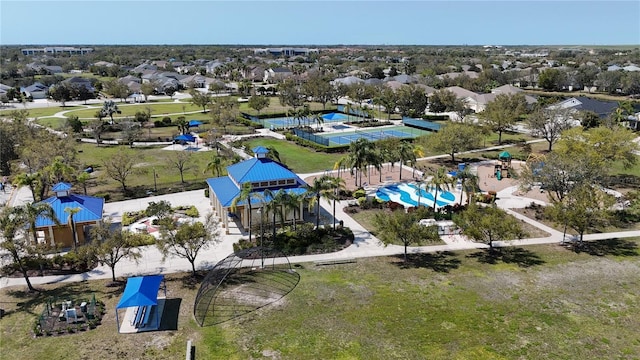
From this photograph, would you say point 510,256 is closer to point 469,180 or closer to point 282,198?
point 469,180

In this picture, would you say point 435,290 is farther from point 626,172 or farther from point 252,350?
point 626,172

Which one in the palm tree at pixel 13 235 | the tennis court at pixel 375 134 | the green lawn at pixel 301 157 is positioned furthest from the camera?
the tennis court at pixel 375 134

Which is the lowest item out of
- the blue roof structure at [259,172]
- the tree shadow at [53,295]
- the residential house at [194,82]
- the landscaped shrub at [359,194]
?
the tree shadow at [53,295]

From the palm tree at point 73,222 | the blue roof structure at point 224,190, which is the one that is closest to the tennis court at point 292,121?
the blue roof structure at point 224,190

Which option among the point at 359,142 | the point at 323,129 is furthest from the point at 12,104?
Answer: the point at 359,142

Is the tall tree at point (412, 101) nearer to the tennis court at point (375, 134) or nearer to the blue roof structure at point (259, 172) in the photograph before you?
the tennis court at point (375, 134)

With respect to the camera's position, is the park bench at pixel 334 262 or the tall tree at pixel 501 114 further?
the tall tree at pixel 501 114
